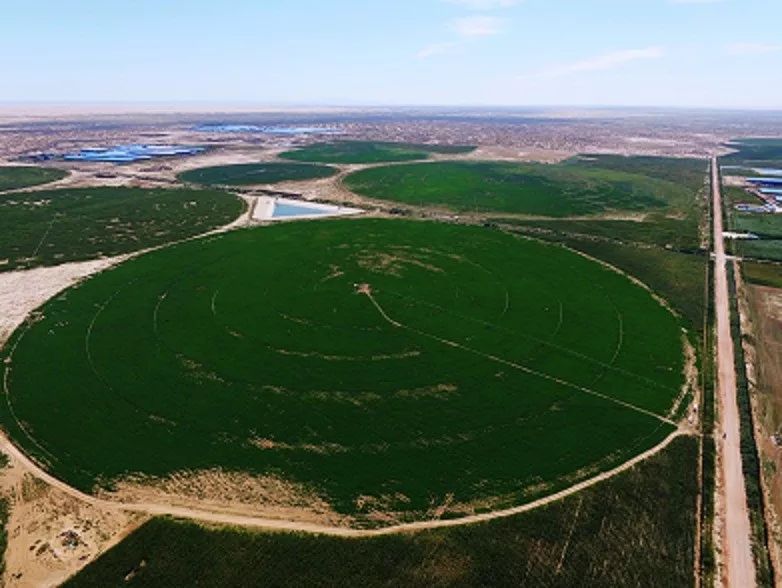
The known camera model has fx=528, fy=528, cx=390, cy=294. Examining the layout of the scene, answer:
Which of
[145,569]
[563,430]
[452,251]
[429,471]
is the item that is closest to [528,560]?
[429,471]

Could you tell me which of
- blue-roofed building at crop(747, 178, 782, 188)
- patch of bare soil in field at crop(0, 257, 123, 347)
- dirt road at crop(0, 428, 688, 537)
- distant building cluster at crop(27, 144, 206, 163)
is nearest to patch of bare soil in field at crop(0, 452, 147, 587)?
dirt road at crop(0, 428, 688, 537)

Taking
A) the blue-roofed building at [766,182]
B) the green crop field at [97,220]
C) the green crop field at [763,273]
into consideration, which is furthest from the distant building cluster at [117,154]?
the blue-roofed building at [766,182]

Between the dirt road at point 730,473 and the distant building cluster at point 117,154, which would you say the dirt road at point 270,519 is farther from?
the distant building cluster at point 117,154

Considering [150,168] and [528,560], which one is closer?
[528,560]

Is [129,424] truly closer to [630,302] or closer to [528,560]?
[528,560]

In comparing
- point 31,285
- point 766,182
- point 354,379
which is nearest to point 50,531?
point 354,379

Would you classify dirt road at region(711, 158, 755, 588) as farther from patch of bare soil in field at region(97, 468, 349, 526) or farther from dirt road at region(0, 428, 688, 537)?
patch of bare soil in field at region(97, 468, 349, 526)

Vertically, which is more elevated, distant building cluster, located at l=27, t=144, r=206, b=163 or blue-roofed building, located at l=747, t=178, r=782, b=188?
distant building cluster, located at l=27, t=144, r=206, b=163
